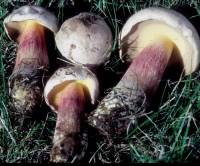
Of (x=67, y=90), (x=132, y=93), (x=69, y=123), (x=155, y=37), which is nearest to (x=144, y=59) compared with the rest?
(x=155, y=37)

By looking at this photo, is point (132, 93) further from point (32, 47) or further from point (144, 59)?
point (32, 47)

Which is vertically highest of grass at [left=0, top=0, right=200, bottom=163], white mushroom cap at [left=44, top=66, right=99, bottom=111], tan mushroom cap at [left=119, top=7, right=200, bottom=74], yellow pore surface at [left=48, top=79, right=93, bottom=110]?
tan mushroom cap at [left=119, top=7, right=200, bottom=74]

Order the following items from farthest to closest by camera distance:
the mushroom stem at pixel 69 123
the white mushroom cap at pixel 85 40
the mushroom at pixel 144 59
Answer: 1. the white mushroom cap at pixel 85 40
2. the mushroom at pixel 144 59
3. the mushroom stem at pixel 69 123

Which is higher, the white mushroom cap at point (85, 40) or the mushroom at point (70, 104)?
the white mushroom cap at point (85, 40)

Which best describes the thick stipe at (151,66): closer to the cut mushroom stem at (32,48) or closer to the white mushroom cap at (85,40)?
the white mushroom cap at (85,40)

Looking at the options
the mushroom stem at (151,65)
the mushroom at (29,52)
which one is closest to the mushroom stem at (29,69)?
the mushroom at (29,52)

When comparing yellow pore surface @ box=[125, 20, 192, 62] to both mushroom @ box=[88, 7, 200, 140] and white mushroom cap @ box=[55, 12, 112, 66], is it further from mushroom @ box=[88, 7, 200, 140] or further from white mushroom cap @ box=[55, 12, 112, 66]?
white mushroom cap @ box=[55, 12, 112, 66]

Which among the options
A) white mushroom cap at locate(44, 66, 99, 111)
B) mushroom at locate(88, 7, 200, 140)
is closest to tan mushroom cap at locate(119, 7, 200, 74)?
mushroom at locate(88, 7, 200, 140)
